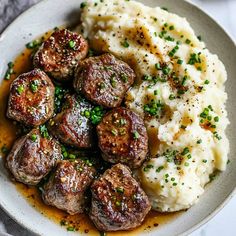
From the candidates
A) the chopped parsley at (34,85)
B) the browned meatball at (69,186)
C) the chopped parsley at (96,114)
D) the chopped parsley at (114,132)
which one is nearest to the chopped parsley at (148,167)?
the chopped parsley at (114,132)

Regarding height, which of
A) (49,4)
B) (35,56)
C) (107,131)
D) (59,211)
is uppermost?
(49,4)

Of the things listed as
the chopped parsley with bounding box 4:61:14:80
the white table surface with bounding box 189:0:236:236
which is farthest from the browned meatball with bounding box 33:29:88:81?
the white table surface with bounding box 189:0:236:236

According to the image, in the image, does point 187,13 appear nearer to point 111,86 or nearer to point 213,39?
point 213,39

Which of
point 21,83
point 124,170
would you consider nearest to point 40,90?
point 21,83

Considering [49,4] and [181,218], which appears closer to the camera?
[181,218]

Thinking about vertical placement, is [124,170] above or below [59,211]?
above

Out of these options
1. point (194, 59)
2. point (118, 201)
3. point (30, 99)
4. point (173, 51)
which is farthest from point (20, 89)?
point (194, 59)

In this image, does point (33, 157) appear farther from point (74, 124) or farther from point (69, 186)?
point (74, 124)
